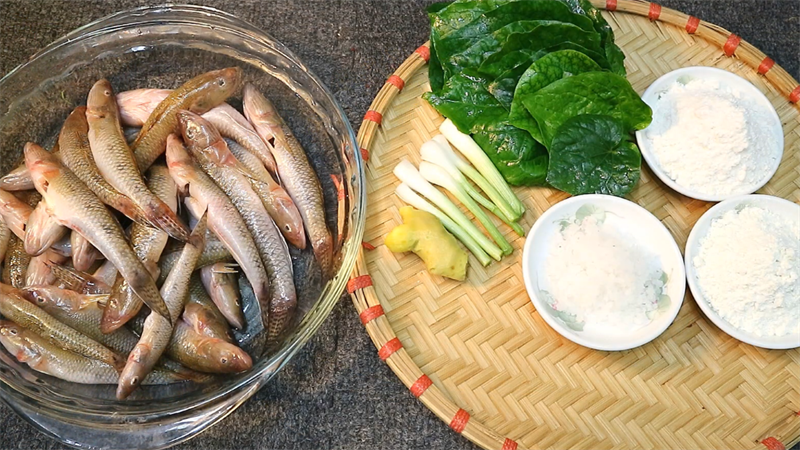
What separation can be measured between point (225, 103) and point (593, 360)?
47.0 inches

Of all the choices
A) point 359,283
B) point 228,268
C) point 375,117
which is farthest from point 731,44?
point 228,268

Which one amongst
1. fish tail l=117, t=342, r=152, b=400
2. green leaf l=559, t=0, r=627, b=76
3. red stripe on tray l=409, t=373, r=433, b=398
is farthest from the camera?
green leaf l=559, t=0, r=627, b=76

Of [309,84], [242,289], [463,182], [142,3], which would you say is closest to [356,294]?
[242,289]

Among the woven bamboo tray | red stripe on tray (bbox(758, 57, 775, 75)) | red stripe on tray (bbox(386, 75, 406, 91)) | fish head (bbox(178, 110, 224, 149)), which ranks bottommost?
the woven bamboo tray

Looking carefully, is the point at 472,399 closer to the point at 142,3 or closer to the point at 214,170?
the point at 214,170

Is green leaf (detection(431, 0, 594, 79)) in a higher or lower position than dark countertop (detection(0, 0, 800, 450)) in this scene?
higher

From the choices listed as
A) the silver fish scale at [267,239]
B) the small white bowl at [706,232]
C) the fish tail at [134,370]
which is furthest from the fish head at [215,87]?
the small white bowl at [706,232]

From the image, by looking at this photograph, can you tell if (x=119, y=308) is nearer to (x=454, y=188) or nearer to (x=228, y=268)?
(x=228, y=268)

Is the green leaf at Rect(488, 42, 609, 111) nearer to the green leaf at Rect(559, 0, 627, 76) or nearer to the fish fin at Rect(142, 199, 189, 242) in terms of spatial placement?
the green leaf at Rect(559, 0, 627, 76)

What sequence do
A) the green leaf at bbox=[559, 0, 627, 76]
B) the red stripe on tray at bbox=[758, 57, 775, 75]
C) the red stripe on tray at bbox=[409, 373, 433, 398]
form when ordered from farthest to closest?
the red stripe on tray at bbox=[758, 57, 775, 75] < the green leaf at bbox=[559, 0, 627, 76] < the red stripe on tray at bbox=[409, 373, 433, 398]

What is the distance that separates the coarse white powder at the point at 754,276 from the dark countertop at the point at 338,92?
0.45m

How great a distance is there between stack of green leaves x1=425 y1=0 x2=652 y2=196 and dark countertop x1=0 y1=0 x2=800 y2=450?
1.32ft

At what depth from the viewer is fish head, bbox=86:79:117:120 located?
5.46ft

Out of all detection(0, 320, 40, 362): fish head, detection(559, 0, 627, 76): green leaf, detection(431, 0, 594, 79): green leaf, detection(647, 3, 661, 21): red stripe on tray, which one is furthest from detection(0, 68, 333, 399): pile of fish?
detection(647, 3, 661, 21): red stripe on tray
